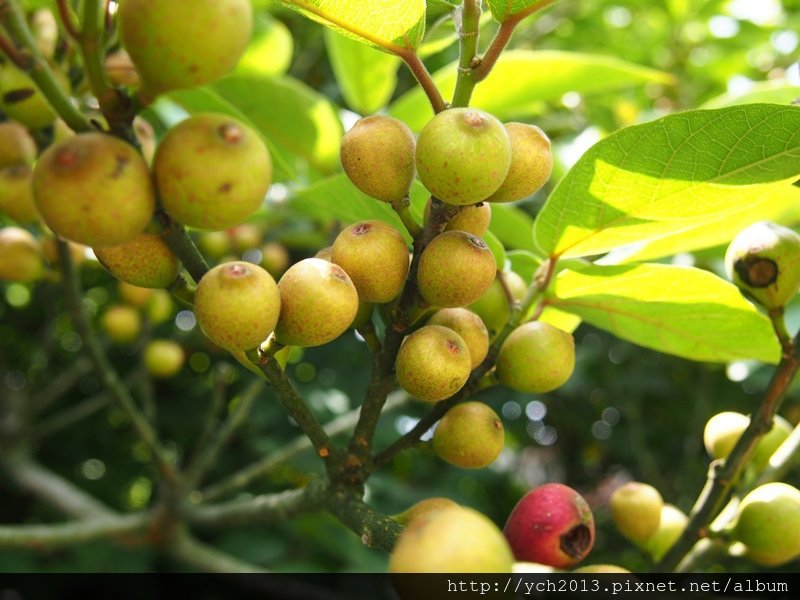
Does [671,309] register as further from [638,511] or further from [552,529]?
[552,529]

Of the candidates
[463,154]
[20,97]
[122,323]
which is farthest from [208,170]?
[122,323]

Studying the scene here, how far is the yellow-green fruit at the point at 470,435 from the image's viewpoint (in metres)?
1.13

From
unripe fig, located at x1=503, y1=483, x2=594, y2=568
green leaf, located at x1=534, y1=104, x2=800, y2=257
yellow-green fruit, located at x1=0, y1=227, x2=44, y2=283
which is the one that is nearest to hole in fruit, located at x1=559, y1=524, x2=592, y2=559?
unripe fig, located at x1=503, y1=483, x2=594, y2=568

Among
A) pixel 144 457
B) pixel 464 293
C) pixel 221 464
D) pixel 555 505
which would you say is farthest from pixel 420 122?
pixel 144 457

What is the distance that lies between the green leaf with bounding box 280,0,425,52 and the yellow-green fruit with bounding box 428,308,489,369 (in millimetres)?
385

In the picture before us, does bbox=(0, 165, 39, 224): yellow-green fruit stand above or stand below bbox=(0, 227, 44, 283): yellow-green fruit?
above

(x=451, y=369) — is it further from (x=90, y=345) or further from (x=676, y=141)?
(x=90, y=345)

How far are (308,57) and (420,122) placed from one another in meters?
1.86

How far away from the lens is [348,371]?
10.3ft

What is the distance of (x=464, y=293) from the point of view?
100cm

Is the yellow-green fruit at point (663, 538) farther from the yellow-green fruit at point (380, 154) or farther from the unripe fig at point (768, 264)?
the yellow-green fruit at point (380, 154)

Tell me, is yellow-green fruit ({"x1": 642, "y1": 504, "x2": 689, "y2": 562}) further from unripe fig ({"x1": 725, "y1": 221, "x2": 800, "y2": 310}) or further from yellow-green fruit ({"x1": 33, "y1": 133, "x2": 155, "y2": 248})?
yellow-green fruit ({"x1": 33, "y1": 133, "x2": 155, "y2": 248})

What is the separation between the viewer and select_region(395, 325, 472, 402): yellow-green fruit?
1.01 meters

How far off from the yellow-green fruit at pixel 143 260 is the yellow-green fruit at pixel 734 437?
1112 millimetres
